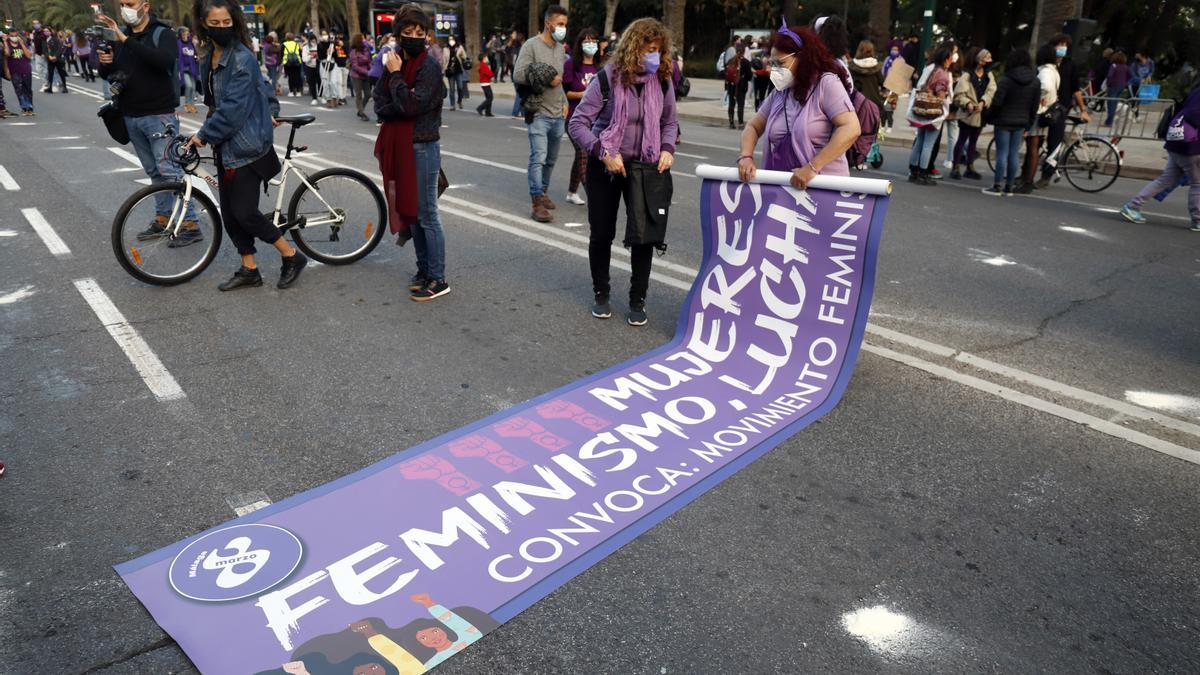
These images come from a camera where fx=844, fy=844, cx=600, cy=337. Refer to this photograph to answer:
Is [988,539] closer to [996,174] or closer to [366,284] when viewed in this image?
[366,284]

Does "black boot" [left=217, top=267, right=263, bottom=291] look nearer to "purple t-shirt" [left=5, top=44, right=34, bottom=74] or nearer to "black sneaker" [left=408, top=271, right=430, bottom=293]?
"black sneaker" [left=408, top=271, right=430, bottom=293]

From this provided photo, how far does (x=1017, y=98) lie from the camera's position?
1005 cm

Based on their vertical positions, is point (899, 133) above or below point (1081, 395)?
above

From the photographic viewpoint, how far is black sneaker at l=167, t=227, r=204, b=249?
20.5 feet

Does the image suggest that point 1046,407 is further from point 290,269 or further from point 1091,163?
point 1091,163

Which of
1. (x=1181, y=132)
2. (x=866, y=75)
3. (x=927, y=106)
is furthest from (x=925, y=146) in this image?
(x=1181, y=132)

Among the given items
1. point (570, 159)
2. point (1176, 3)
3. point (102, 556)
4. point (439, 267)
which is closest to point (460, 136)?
point (570, 159)

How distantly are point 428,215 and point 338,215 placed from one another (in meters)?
1.33

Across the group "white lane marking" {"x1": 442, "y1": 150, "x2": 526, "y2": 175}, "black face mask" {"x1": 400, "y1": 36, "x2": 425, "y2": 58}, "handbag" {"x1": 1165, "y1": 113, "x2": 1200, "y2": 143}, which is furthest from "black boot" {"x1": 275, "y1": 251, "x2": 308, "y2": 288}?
"handbag" {"x1": 1165, "y1": 113, "x2": 1200, "y2": 143}

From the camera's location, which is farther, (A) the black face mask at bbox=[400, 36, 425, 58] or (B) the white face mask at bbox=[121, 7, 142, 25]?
(B) the white face mask at bbox=[121, 7, 142, 25]

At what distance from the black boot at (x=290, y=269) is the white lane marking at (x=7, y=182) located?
547 centimetres

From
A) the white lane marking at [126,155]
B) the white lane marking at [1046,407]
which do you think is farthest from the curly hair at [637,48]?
the white lane marking at [126,155]

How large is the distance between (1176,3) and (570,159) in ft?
112

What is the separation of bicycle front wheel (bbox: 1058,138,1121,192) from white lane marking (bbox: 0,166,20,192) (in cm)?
1295
